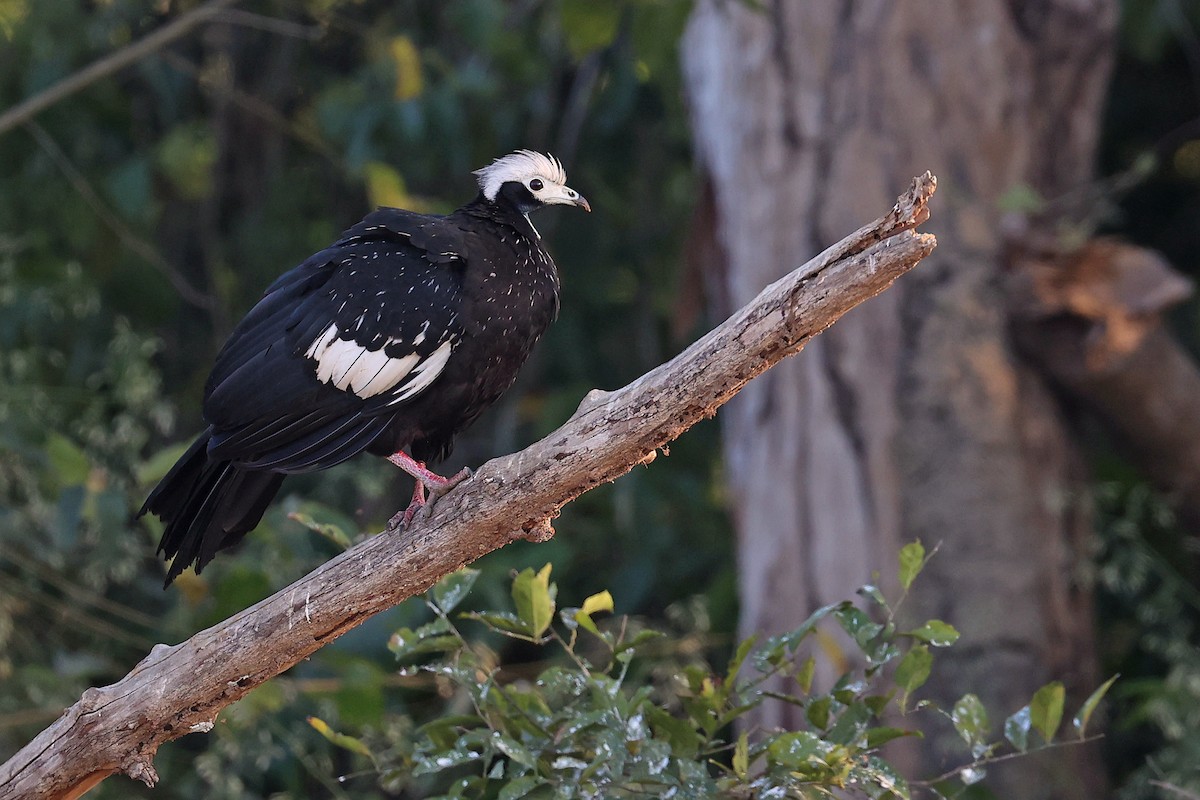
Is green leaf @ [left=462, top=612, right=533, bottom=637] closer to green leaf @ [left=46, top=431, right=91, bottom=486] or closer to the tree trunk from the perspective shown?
green leaf @ [left=46, top=431, right=91, bottom=486]

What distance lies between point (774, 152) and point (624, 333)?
7.05 feet

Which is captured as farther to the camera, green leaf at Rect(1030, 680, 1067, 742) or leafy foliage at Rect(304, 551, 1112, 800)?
green leaf at Rect(1030, 680, 1067, 742)

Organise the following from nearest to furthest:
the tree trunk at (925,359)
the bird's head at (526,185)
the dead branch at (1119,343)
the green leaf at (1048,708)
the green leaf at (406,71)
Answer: the green leaf at (1048,708) < the bird's head at (526,185) < the dead branch at (1119,343) < the tree trunk at (925,359) < the green leaf at (406,71)

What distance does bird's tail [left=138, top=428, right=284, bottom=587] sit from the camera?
3002 mm

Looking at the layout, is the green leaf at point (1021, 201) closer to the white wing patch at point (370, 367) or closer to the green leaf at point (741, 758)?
the white wing patch at point (370, 367)

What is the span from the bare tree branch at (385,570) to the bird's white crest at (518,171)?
3.98ft

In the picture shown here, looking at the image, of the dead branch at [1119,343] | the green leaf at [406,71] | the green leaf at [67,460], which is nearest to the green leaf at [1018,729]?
the dead branch at [1119,343]

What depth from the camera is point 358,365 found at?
9.66 feet

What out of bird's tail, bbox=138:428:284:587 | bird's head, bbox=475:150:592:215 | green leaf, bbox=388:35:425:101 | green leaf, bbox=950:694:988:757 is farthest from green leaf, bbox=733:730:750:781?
green leaf, bbox=388:35:425:101

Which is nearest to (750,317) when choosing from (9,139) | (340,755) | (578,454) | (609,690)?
(578,454)

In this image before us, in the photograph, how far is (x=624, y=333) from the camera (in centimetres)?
667

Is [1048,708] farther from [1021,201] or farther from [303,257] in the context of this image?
[303,257]

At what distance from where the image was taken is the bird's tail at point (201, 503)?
3.00m

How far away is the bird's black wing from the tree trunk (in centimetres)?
163
